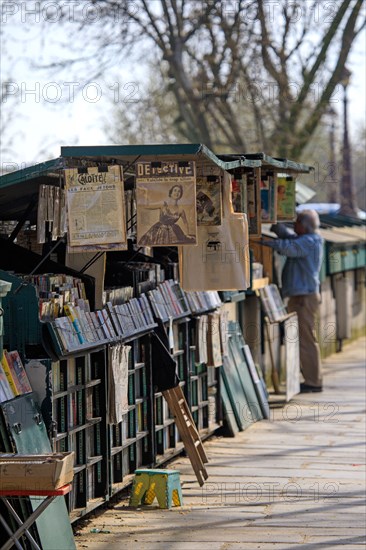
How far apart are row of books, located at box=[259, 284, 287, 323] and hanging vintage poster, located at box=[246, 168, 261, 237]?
3256mm

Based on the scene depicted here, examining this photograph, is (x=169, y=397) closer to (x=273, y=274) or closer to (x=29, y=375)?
(x=29, y=375)

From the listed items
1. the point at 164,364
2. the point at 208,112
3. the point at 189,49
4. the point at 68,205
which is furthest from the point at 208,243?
the point at 208,112

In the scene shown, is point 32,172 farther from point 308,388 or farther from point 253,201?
point 308,388

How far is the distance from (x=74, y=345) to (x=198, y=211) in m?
1.63

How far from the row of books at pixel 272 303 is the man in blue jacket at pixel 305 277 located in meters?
0.36

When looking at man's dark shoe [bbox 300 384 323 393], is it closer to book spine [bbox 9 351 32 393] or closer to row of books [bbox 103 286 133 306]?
row of books [bbox 103 286 133 306]

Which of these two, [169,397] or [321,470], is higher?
[169,397]

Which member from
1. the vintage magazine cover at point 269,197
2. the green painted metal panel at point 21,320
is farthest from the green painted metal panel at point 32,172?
the vintage magazine cover at point 269,197

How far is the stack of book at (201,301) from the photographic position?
10.9 m

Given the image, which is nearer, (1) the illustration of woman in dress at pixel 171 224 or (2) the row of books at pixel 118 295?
(1) the illustration of woman in dress at pixel 171 224

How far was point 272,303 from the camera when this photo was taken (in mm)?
14117

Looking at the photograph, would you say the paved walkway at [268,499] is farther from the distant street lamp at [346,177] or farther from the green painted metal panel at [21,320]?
the distant street lamp at [346,177]

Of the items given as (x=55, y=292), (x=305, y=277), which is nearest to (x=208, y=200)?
(x=55, y=292)

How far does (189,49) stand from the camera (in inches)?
1025
